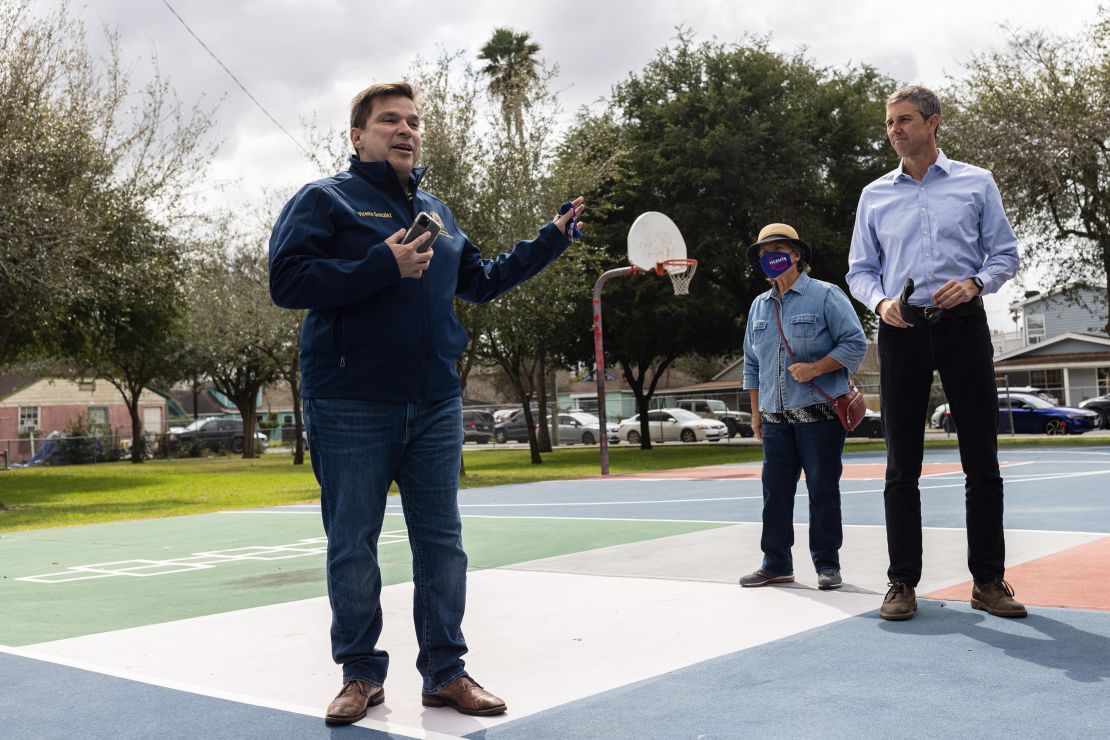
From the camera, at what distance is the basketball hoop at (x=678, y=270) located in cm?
2042

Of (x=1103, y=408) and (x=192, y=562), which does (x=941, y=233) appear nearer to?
(x=192, y=562)

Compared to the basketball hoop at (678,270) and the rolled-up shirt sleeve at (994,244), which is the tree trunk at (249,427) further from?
the rolled-up shirt sleeve at (994,244)

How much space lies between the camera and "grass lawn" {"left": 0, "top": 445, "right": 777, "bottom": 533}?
16297 millimetres

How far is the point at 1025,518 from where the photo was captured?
9180 millimetres


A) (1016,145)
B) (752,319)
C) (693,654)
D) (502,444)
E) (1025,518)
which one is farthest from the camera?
(502,444)

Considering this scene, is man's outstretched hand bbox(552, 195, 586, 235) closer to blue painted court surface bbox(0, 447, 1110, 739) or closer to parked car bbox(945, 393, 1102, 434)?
blue painted court surface bbox(0, 447, 1110, 739)

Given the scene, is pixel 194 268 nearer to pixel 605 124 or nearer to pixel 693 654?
pixel 605 124

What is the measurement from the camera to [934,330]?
510 centimetres

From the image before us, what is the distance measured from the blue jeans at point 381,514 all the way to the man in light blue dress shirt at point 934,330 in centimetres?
218

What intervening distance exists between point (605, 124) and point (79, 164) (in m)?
15.2

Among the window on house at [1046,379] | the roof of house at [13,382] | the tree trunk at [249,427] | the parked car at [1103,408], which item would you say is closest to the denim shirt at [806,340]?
the parked car at [1103,408]

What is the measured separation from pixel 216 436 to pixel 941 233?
50.2 m

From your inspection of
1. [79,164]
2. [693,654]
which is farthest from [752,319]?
[79,164]

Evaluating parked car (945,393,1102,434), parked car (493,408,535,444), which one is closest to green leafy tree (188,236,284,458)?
parked car (493,408,535,444)
